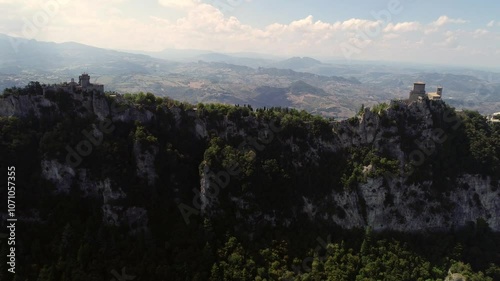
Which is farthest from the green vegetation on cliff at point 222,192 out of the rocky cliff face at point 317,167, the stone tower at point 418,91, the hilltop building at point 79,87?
the stone tower at point 418,91

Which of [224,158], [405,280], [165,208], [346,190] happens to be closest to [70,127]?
[165,208]

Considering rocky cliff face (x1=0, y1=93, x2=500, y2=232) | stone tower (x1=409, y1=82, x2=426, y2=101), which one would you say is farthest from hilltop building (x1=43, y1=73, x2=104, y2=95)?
stone tower (x1=409, y1=82, x2=426, y2=101)

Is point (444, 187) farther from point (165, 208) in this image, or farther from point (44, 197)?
point (44, 197)

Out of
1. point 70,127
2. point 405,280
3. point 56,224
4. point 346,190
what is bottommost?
point 405,280

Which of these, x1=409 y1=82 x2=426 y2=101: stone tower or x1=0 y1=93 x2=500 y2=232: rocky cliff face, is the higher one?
x1=409 y1=82 x2=426 y2=101: stone tower

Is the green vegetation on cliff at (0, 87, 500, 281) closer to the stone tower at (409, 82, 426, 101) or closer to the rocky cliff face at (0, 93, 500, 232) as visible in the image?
the rocky cliff face at (0, 93, 500, 232)

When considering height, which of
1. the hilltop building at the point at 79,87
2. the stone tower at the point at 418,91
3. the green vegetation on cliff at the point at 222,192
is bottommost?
the green vegetation on cliff at the point at 222,192

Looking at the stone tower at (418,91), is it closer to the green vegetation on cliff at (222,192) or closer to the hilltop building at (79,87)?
the green vegetation on cliff at (222,192)

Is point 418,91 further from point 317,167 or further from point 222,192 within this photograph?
point 222,192

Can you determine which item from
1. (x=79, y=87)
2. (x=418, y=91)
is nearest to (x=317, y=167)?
(x=418, y=91)
